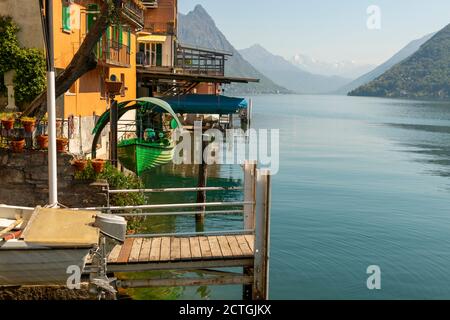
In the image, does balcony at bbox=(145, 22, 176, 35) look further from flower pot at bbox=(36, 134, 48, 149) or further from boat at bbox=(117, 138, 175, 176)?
flower pot at bbox=(36, 134, 48, 149)

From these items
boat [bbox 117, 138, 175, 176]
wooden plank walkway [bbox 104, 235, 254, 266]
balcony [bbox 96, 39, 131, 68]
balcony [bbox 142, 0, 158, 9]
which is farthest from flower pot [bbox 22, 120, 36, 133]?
balcony [bbox 142, 0, 158, 9]

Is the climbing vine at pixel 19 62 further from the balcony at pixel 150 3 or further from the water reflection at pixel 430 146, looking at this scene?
the balcony at pixel 150 3

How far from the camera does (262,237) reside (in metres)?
9.41

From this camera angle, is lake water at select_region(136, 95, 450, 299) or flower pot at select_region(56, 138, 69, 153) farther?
lake water at select_region(136, 95, 450, 299)

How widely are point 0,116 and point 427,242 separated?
15.0 meters

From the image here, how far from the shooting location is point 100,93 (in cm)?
2816

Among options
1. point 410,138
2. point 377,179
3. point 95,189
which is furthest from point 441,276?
point 410,138

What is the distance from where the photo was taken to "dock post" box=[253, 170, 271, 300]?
30.6 ft

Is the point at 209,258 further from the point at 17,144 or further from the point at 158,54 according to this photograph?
the point at 158,54

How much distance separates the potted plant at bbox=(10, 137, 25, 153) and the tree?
175 cm

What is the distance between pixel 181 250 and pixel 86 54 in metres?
7.93
